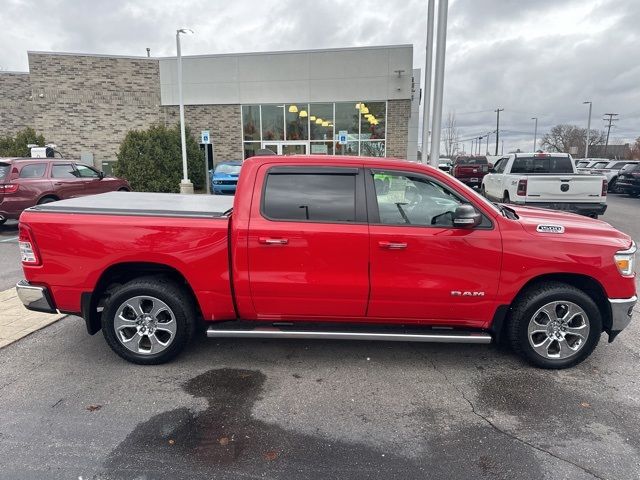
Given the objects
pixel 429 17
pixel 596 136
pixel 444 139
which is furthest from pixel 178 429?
pixel 596 136

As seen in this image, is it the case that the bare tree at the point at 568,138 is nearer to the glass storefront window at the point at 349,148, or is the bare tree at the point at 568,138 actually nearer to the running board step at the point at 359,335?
the glass storefront window at the point at 349,148

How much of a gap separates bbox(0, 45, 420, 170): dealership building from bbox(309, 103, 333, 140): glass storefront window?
0.05 meters

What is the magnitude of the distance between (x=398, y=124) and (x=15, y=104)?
875 inches

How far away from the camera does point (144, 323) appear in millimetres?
3912

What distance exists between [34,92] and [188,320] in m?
25.0

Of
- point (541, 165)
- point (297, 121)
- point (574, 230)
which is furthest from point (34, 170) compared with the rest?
point (297, 121)

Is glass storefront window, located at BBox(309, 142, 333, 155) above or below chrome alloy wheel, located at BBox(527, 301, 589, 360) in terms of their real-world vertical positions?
above

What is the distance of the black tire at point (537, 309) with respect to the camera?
3.69 m

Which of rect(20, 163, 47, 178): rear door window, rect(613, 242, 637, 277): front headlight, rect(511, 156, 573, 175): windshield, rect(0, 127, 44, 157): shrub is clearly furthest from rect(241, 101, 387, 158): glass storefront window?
rect(613, 242, 637, 277): front headlight

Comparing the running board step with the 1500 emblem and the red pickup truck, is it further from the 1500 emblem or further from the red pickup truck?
the 1500 emblem

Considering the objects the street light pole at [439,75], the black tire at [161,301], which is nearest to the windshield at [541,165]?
the street light pole at [439,75]

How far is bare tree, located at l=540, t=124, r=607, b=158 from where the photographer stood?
7625 cm

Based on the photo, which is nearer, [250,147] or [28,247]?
[28,247]

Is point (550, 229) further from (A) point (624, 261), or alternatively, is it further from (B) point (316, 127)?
(B) point (316, 127)
